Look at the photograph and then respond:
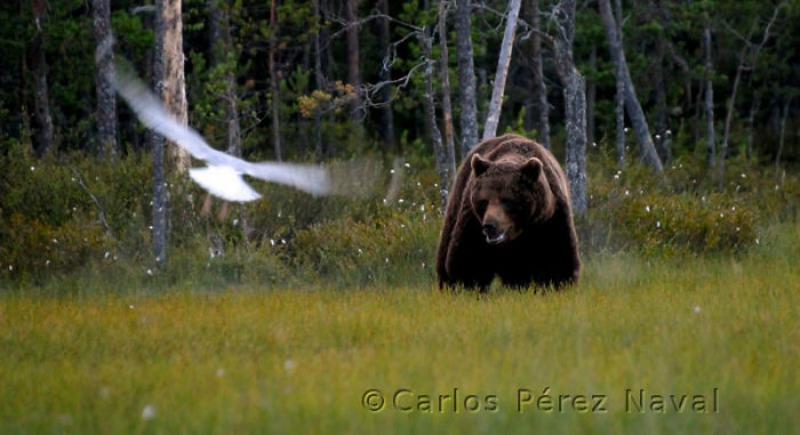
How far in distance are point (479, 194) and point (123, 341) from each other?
3.19 metres

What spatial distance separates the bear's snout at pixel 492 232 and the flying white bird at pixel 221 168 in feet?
4.97

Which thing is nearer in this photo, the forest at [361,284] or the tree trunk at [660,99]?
the forest at [361,284]

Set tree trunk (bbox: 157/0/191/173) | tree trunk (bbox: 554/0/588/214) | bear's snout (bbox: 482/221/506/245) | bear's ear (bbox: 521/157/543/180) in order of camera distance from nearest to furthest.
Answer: bear's snout (bbox: 482/221/506/245), bear's ear (bbox: 521/157/543/180), tree trunk (bbox: 157/0/191/173), tree trunk (bbox: 554/0/588/214)

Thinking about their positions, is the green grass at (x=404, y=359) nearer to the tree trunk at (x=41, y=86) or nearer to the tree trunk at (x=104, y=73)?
the tree trunk at (x=104, y=73)

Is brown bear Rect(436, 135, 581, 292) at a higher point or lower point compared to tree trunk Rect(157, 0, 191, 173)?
lower

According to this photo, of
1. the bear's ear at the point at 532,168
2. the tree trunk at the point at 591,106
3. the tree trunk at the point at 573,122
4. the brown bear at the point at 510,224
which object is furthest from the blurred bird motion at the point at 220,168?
the tree trunk at the point at 591,106

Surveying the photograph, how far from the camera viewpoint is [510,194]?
946cm

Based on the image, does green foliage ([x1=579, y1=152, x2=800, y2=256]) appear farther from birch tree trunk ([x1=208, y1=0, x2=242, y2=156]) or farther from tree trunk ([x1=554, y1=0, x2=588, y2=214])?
birch tree trunk ([x1=208, y1=0, x2=242, y2=156])

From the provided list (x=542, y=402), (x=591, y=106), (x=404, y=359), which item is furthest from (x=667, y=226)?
(x=591, y=106)

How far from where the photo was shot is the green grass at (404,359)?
5.30 metres

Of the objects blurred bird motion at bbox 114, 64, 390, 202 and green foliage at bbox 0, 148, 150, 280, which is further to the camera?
green foliage at bbox 0, 148, 150, 280

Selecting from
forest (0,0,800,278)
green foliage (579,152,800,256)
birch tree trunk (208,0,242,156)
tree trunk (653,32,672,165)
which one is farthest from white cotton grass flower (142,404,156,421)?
tree trunk (653,32,672,165)

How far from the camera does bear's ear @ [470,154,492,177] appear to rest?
379 inches

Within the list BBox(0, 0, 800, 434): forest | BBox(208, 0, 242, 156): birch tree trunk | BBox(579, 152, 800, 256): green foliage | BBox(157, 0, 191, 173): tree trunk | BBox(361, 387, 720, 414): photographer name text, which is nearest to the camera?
BBox(361, 387, 720, 414): photographer name text
